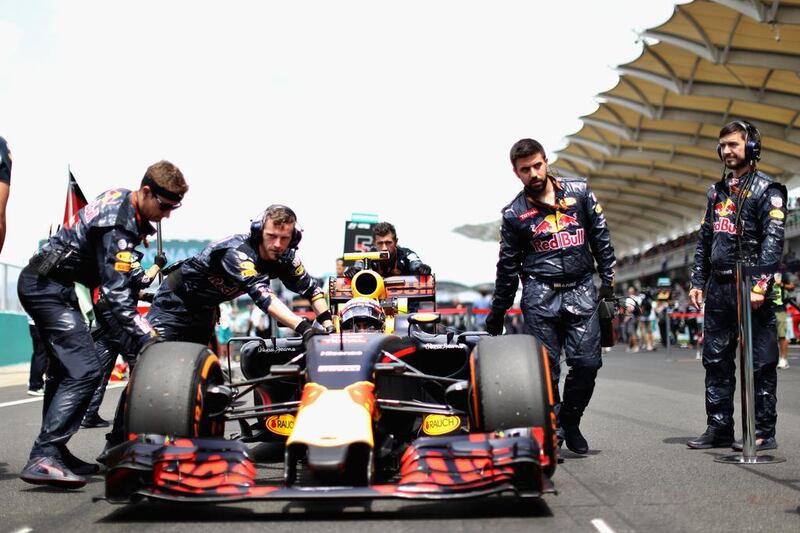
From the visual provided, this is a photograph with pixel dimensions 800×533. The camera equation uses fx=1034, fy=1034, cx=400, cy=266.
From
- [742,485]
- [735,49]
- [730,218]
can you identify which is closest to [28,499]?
[742,485]

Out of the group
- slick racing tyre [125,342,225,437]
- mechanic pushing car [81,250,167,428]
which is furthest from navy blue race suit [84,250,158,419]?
slick racing tyre [125,342,225,437]

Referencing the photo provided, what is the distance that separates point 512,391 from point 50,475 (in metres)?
2.47

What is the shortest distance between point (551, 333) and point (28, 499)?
330 centimetres

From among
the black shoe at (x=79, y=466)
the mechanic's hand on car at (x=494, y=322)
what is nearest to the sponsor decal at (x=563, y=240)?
the mechanic's hand on car at (x=494, y=322)

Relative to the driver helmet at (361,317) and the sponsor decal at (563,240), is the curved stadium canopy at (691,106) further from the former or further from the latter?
Answer: the driver helmet at (361,317)

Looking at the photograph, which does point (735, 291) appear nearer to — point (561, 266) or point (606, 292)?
point (606, 292)

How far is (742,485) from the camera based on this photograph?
5.23 metres

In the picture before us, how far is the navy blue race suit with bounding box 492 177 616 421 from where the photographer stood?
21.8 feet

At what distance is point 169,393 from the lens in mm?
4887

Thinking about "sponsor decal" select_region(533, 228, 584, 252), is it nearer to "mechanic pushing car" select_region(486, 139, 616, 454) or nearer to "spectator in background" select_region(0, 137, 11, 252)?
"mechanic pushing car" select_region(486, 139, 616, 454)

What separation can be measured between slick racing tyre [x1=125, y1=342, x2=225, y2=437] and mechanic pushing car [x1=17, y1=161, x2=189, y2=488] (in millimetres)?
402

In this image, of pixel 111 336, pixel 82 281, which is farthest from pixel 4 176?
pixel 111 336

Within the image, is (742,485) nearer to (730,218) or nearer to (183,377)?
(730,218)

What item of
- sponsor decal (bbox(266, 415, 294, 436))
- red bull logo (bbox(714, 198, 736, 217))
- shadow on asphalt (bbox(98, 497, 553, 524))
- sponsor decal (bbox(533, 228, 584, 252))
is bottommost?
shadow on asphalt (bbox(98, 497, 553, 524))
